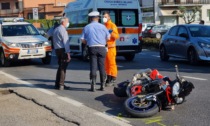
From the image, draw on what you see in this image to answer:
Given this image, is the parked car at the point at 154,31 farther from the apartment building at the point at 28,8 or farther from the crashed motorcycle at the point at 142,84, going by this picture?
the apartment building at the point at 28,8

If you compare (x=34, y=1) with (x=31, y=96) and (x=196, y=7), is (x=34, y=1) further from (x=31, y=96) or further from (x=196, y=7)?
(x=31, y=96)

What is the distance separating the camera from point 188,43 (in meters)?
15.3

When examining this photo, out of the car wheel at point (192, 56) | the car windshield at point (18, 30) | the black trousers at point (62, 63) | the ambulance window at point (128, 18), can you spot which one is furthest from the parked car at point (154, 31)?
the black trousers at point (62, 63)

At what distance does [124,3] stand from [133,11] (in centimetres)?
52

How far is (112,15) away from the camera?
56.2 feet

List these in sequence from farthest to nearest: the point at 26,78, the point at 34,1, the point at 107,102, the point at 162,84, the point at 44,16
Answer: the point at 34,1
the point at 44,16
the point at 26,78
the point at 107,102
the point at 162,84

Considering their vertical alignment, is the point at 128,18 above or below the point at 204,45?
above

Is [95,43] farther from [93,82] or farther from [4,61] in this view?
[4,61]

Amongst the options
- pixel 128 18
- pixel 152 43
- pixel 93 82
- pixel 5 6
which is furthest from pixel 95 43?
pixel 5 6

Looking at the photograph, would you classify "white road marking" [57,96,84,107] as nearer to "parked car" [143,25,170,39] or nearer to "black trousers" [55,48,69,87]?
"black trousers" [55,48,69,87]

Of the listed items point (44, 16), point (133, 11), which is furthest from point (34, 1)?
point (133, 11)

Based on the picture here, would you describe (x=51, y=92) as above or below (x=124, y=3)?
below

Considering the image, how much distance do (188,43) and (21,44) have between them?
19.7ft

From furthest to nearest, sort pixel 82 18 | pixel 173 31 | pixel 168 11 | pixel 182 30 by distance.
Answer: pixel 168 11, pixel 82 18, pixel 173 31, pixel 182 30
